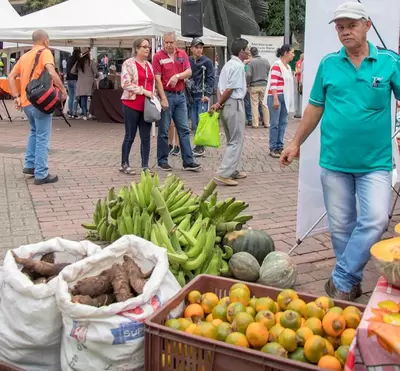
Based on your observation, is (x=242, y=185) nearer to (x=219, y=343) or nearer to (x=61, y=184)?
(x=61, y=184)

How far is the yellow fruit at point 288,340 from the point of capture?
2609 mm

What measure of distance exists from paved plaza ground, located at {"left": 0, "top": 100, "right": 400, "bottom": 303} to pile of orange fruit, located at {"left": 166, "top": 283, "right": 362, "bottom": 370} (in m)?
1.47

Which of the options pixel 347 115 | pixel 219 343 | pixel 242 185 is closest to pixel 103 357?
pixel 219 343

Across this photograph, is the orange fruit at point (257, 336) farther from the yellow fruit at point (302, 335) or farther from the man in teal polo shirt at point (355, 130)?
the man in teal polo shirt at point (355, 130)

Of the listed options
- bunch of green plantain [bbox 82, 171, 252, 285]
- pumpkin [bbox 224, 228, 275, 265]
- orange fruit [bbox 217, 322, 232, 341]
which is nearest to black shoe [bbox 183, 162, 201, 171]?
bunch of green plantain [bbox 82, 171, 252, 285]

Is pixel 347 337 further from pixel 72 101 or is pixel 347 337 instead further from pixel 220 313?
pixel 72 101

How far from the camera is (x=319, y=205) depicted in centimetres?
494

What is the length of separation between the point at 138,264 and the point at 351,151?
1558 mm

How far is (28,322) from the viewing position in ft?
9.70

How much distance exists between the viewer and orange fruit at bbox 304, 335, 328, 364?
2.55 m

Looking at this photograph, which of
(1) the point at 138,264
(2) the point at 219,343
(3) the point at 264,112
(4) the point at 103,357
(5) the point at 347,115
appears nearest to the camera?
(2) the point at 219,343

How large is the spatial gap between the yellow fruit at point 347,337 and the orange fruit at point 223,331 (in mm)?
516

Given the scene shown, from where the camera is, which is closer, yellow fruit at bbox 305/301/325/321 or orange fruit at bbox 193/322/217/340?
orange fruit at bbox 193/322/217/340

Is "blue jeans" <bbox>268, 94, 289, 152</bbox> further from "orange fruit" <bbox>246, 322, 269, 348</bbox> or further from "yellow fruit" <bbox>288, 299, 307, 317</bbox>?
"orange fruit" <bbox>246, 322, 269, 348</bbox>
